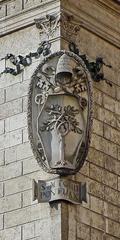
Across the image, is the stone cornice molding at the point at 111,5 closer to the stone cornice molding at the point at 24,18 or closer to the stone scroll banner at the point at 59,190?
the stone cornice molding at the point at 24,18

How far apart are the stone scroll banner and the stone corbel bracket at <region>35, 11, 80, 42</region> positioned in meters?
2.33

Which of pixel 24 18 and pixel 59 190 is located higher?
pixel 24 18

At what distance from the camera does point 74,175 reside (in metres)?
15.2

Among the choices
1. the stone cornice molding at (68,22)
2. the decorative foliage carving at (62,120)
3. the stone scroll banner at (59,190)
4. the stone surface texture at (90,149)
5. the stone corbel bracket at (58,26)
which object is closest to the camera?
the stone scroll banner at (59,190)

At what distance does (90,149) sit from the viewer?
15648mm

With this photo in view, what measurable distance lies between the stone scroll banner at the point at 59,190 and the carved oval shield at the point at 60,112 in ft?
0.53

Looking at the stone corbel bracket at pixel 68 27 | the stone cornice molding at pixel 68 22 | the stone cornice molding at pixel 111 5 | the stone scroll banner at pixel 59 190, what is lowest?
the stone scroll banner at pixel 59 190

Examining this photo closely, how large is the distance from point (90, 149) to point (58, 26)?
195 centimetres

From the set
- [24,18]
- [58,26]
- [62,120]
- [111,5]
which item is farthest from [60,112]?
[111,5]

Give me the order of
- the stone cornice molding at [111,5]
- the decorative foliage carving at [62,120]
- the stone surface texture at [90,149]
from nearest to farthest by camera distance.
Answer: the stone surface texture at [90,149], the decorative foliage carving at [62,120], the stone cornice molding at [111,5]

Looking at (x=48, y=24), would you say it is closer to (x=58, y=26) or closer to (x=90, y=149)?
(x=58, y=26)

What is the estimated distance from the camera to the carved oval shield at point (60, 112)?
1520cm

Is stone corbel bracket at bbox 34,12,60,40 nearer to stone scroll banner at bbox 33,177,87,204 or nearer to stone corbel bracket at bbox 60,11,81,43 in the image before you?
stone corbel bracket at bbox 60,11,81,43

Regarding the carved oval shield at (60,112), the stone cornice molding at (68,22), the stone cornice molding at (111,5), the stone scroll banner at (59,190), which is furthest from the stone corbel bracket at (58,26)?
the stone scroll banner at (59,190)
